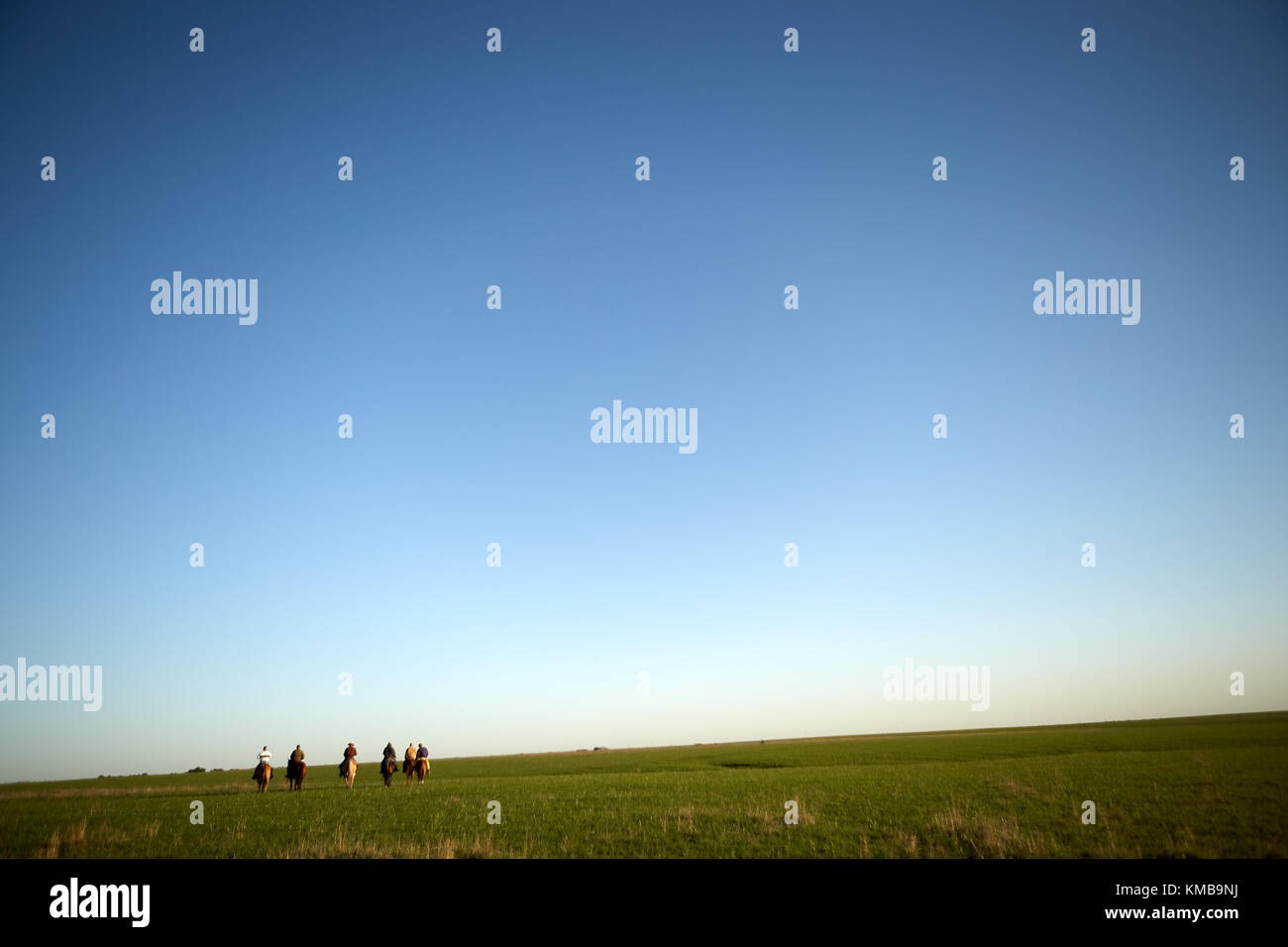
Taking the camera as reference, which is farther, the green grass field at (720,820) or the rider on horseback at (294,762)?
the rider on horseback at (294,762)

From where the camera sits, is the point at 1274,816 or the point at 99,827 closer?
the point at 1274,816

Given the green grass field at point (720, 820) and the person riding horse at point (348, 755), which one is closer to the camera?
the green grass field at point (720, 820)

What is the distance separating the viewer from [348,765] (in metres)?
33.6

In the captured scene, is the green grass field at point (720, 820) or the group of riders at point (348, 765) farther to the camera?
the group of riders at point (348, 765)

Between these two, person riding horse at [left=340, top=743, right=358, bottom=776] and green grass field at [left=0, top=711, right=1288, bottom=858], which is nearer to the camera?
green grass field at [left=0, top=711, right=1288, bottom=858]

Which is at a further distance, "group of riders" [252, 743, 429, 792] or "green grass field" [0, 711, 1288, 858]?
"group of riders" [252, 743, 429, 792]

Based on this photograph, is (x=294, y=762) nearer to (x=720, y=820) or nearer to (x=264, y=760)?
(x=264, y=760)

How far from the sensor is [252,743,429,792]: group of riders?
3136cm

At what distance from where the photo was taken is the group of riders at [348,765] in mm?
31359
